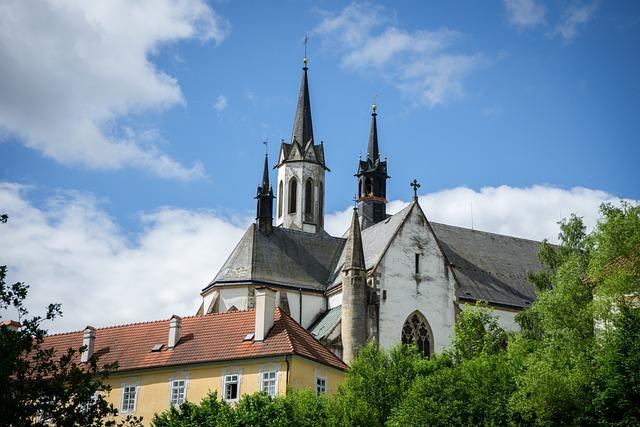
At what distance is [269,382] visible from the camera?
50.4 m

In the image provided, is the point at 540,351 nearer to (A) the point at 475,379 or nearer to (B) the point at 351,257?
(A) the point at 475,379

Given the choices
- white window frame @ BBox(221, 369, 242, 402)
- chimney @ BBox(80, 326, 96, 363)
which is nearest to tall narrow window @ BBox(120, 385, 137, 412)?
chimney @ BBox(80, 326, 96, 363)

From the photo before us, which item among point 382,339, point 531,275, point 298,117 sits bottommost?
point 382,339

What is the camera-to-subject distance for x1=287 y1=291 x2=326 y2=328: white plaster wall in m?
67.3

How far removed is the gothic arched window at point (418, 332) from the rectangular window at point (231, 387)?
49.7 ft

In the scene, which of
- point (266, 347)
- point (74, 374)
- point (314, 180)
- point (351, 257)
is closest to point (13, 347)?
point (74, 374)

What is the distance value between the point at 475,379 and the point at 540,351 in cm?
331

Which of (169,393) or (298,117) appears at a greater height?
(298,117)

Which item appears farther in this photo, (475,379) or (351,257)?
(351,257)

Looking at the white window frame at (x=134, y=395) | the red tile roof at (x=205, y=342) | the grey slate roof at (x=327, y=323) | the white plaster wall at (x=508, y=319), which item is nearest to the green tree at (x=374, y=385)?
the red tile roof at (x=205, y=342)

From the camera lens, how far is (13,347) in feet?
104

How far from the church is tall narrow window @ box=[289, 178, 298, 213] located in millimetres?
1724

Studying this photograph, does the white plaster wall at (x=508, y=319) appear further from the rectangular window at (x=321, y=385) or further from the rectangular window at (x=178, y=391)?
the rectangular window at (x=178, y=391)

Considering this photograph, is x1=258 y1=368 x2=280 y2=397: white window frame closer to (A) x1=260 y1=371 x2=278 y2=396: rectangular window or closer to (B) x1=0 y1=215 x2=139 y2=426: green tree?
(A) x1=260 y1=371 x2=278 y2=396: rectangular window
